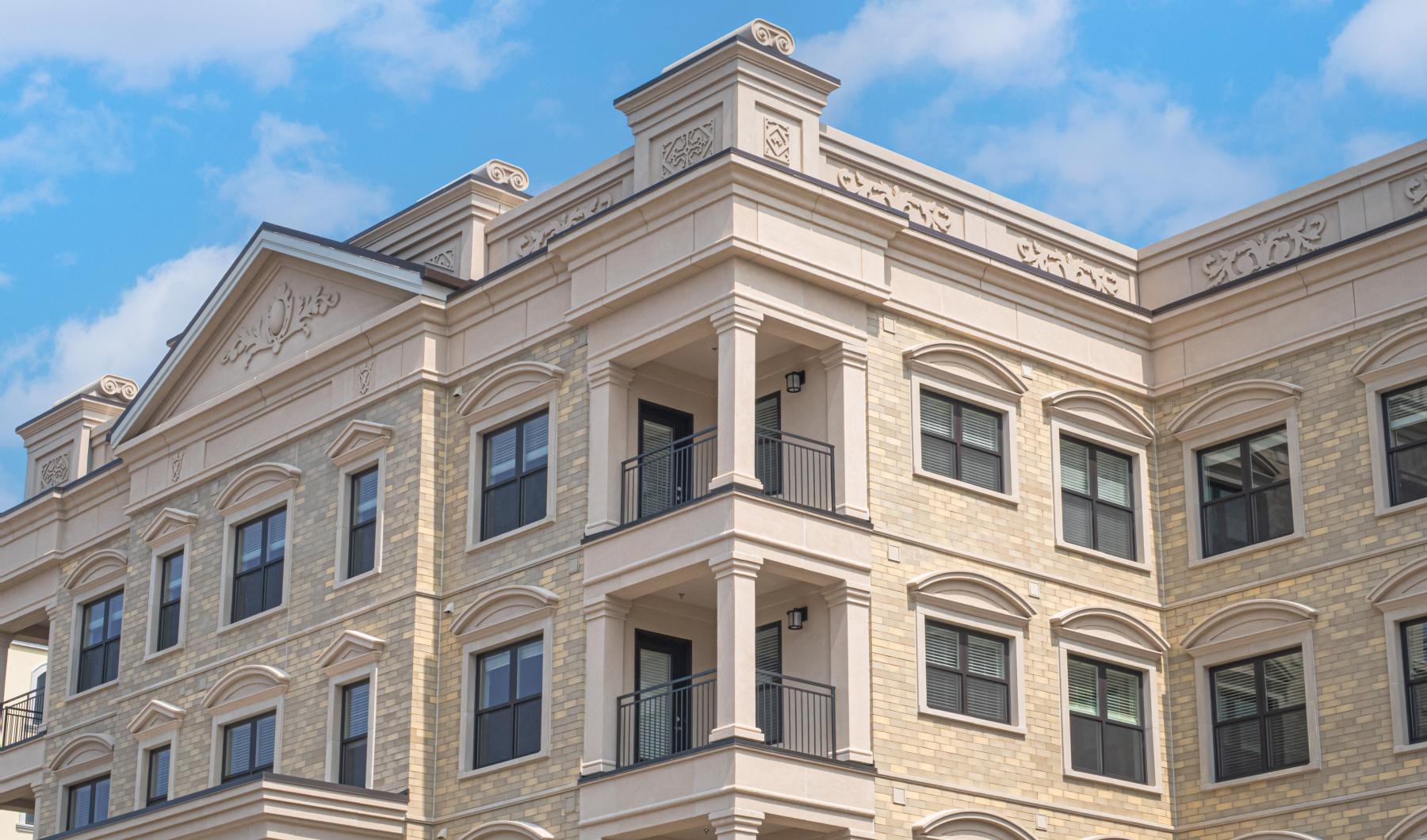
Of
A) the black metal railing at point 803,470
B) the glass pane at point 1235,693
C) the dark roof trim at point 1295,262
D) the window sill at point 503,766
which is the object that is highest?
the dark roof trim at point 1295,262

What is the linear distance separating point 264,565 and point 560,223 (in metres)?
7.05

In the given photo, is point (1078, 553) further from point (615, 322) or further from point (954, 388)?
point (615, 322)

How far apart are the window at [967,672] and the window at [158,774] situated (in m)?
12.4

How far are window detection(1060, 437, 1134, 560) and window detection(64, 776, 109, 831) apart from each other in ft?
52.3

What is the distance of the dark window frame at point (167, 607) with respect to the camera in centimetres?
3247

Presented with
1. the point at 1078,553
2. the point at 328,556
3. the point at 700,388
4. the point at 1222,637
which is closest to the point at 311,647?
the point at 328,556

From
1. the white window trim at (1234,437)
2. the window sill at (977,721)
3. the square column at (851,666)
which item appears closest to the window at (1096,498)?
the white window trim at (1234,437)

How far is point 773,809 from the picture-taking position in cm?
2338

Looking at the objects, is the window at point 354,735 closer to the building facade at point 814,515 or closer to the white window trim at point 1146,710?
the building facade at point 814,515

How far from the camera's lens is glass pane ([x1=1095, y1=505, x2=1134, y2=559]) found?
28.7 metres

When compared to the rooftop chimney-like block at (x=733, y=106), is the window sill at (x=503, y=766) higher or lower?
lower

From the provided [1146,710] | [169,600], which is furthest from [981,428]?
[169,600]

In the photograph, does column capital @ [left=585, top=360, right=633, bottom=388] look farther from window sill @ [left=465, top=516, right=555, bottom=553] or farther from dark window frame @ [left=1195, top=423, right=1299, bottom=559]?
dark window frame @ [left=1195, top=423, right=1299, bottom=559]

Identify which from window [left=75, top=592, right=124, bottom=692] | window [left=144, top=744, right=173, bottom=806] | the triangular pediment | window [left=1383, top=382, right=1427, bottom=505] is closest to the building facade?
window [left=1383, top=382, right=1427, bottom=505]
